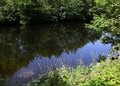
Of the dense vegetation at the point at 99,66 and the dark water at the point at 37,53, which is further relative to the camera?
the dark water at the point at 37,53

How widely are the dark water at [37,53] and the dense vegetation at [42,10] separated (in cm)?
842

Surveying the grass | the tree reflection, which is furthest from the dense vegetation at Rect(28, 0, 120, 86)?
the tree reflection

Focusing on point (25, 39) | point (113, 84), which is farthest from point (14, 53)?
point (113, 84)

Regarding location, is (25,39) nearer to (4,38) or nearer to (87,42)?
(4,38)

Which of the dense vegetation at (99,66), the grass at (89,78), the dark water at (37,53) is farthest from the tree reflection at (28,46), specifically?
the grass at (89,78)

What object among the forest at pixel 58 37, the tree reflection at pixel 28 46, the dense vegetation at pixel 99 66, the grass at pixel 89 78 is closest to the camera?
the grass at pixel 89 78

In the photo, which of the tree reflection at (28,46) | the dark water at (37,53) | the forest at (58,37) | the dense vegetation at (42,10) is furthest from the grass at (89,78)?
the dense vegetation at (42,10)

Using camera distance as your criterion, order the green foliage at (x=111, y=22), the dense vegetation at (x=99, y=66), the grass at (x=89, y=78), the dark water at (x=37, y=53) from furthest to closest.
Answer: the dark water at (x=37, y=53), the green foliage at (x=111, y=22), the dense vegetation at (x=99, y=66), the grass at (x=89, y=78)

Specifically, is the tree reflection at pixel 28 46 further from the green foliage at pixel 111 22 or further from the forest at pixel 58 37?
the green foliage at pixel 111 22

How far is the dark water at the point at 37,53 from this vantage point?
61.1 ft

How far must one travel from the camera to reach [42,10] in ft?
169

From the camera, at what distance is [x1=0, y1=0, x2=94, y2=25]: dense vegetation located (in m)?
48.4

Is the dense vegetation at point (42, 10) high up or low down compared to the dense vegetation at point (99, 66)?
down

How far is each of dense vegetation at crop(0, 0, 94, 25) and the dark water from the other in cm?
842
